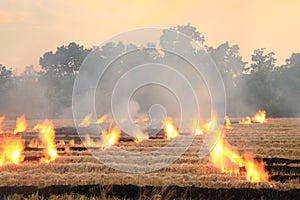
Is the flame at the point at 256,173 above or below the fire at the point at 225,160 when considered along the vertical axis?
below

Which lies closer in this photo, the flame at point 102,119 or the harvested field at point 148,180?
the harvested field at point 148,180

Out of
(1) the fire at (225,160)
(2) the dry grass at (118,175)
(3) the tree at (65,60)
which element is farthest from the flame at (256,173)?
(3) the tree at (65,60)

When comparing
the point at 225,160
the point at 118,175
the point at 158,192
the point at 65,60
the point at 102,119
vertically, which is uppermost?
the point at 65,60

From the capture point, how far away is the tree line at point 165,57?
8650 centimetres

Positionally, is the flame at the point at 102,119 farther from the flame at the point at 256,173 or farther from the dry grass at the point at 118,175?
the flame at the point at 256,173

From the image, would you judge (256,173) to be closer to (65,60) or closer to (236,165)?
(236,165)

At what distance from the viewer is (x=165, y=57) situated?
294 feet

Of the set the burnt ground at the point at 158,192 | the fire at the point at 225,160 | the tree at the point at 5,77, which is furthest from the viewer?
the tree at the point at 5,77

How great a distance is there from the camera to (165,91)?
77.2 m

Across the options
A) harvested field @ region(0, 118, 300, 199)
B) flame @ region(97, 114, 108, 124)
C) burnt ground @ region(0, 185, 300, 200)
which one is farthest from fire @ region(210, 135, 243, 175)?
flame @ region(97, 114, 108, 124)

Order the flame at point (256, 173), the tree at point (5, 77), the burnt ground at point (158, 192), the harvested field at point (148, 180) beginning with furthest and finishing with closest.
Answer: the tree at point (5, 77) < the flame at point (256, 173) < the harvested field at point (148, 180) < the burnt ground at point (158, 192)

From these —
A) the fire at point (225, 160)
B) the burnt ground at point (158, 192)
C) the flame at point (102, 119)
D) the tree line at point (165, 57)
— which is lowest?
the burnt ground at point (158, 192)

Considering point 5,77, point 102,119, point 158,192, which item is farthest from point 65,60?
point 158,192

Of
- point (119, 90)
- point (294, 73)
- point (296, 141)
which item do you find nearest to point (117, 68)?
point (119, 90)
